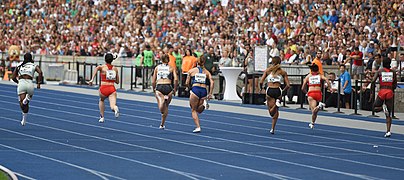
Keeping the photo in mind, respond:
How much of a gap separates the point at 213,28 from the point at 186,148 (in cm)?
2021

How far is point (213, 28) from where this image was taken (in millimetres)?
37406

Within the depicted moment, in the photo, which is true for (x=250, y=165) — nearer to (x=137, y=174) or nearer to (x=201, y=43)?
(x=137, y=174)

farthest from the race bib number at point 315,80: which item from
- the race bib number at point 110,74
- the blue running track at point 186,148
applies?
the race bib number at point 110,74

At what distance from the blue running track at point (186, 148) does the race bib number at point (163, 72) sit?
1.11 metres

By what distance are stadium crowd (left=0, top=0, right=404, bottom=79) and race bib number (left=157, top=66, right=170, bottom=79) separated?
8.22m

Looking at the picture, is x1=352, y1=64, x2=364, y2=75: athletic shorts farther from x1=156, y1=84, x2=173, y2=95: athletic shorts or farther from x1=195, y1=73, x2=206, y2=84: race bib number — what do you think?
x1=195, y1=73, x2=206, y2=84: race bib number

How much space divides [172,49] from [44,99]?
17.6 feet

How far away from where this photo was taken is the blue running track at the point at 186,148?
13945 mm

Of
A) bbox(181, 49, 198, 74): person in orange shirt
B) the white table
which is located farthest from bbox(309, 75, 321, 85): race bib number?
bbox(181, 49, 198, 74): person in orange shirt

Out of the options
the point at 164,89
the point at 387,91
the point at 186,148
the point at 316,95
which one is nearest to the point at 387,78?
the point at 387,91

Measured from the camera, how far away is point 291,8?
114 ft

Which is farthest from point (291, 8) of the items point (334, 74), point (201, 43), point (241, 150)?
point (241, 150)

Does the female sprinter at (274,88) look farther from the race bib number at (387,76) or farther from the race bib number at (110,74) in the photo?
the race bib number at (110,74)

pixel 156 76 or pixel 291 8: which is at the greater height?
pixel 291 8
